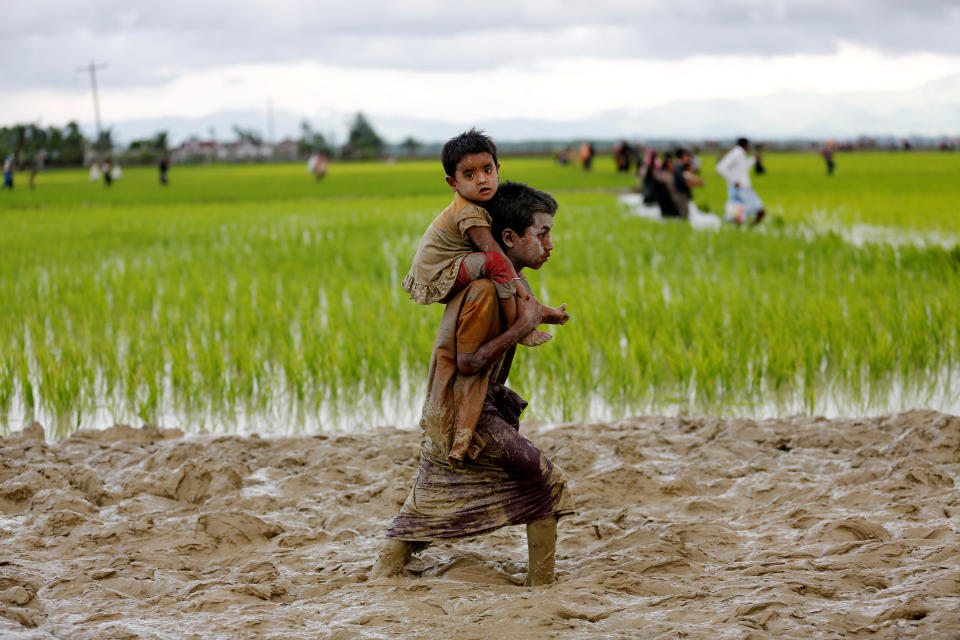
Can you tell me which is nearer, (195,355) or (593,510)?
(593,510)

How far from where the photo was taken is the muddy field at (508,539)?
8.31 feet

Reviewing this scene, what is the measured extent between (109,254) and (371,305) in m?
5.91

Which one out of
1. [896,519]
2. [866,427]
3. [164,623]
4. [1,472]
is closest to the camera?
[164,623]

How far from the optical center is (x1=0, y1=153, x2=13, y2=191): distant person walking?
1898cm

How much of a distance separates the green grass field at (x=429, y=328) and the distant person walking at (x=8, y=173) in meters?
6.78

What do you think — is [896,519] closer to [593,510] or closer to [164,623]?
[593,510]

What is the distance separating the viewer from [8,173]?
837 inches

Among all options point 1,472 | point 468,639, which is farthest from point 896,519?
point 1,472

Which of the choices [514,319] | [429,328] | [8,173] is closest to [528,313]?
[514,319]

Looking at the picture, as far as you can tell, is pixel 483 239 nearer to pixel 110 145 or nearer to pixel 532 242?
pixel 532 242

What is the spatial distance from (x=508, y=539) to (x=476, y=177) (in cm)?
136

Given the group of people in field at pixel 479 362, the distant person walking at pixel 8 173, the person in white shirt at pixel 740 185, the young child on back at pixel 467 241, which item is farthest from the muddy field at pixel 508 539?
the distant person walking at pixel 8 173

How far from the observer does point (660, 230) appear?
12484 mm

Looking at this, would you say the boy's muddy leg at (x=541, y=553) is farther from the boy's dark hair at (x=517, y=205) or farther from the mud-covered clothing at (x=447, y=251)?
the boy's dark hair at (x=517, y=205)
